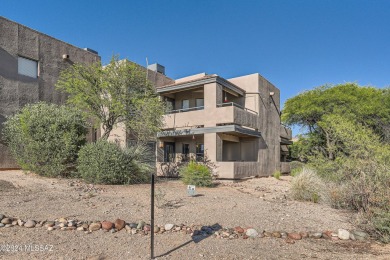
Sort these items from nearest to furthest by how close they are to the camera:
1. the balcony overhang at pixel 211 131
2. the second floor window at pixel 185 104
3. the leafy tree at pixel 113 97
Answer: the leafy tree at pixel 113 97 → the balcony overhang at pixel 211 131 → the second floor window at pixel 185 104

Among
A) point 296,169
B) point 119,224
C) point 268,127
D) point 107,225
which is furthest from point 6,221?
point 268,127

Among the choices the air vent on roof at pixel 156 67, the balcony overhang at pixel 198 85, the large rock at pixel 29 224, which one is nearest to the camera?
the large rock at pixel 29 224

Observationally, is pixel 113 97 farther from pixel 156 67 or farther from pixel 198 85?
pixel 156 67

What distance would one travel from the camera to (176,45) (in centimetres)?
1867

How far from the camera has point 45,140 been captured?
1110 centimetres

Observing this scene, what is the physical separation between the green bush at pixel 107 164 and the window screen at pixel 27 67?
6.16 m

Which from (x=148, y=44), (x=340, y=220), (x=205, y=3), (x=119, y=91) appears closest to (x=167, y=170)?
(x=119, y=91)

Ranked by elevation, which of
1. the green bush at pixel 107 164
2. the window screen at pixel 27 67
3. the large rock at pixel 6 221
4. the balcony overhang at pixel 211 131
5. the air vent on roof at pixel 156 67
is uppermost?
the air vent on roof at pixel 156 67

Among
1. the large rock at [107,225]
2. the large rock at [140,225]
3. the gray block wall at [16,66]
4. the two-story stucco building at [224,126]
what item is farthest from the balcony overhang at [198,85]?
the large rock at [107,225]

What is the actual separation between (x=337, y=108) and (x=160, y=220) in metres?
22.3

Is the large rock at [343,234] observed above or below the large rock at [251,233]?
below

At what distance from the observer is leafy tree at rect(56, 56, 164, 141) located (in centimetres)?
1319

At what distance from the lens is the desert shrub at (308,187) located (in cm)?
1004

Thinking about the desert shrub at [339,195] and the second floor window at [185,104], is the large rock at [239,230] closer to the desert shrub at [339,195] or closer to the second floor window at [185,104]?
the desert shrub at [339,195]
